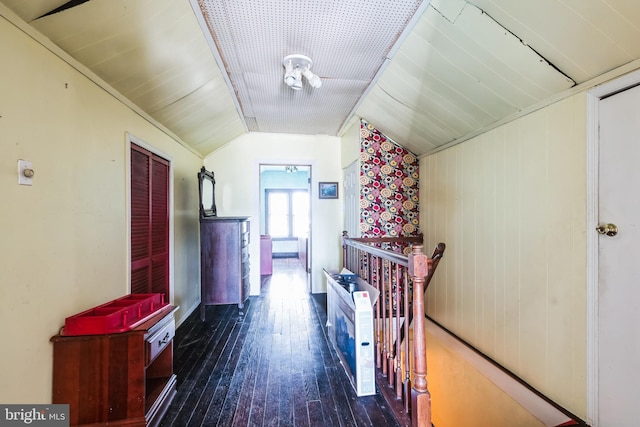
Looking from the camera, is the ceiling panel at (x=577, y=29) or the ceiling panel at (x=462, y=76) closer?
the ceiling panel at (x=577, y=29)

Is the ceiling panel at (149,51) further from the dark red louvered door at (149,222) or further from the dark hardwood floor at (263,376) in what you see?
the dark hardwood floor at (263,376)

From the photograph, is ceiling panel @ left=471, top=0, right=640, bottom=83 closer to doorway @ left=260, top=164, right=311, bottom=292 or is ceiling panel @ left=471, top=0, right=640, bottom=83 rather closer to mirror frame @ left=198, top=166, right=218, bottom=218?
mirror frame @ left=198, top=166, right=218, bottom=218

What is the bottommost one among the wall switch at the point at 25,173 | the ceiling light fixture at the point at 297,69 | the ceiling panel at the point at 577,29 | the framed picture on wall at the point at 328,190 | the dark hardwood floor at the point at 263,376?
the dark hardwood floor at the point at 263,376

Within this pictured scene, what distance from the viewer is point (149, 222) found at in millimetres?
2543

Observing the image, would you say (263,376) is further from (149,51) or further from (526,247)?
(149,51)

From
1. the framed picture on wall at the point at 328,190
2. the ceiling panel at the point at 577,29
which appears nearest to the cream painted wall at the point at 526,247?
the ceiling panel at the point at 577,29

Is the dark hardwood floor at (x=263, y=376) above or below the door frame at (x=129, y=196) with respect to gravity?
Answer: below

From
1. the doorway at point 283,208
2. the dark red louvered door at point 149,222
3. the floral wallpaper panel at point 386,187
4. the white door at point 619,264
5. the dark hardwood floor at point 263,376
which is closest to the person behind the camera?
the white door at point 619,264

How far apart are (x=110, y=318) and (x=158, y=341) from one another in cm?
34

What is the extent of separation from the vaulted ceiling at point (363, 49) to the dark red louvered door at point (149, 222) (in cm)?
47

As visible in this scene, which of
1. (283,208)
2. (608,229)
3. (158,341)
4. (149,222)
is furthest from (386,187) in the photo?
(283,208)

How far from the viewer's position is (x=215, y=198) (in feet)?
14.3

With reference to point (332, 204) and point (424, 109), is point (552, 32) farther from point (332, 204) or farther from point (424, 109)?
point (332, 204)

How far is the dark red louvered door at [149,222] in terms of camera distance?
2.30 meters
